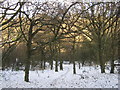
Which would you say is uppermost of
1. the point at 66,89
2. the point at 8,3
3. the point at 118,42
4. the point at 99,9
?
the point at 99,9

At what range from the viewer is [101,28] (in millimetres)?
14312

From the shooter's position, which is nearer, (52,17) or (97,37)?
(52,17)

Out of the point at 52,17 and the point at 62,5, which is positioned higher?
the point at 62,5

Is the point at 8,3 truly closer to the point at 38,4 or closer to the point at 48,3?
the point at 38,4

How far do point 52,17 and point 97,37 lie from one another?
26.0ft

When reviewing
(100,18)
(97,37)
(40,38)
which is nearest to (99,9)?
(100,18)

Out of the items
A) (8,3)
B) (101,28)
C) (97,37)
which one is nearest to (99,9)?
(101,28)

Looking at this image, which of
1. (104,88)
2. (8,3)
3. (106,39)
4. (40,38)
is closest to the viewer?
(8,3)

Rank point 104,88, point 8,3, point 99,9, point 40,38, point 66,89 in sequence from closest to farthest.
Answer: point 8,3 < point 104,88 < point 66,89 < point 40,38 < point 99,9

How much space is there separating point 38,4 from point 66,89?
5210 mm

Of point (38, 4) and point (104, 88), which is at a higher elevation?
point (38, 4)

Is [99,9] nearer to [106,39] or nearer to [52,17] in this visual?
[106,39]

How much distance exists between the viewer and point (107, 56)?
1437 centimetres

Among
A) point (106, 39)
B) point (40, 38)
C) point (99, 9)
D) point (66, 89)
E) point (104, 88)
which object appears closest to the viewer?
point (104, 88)
